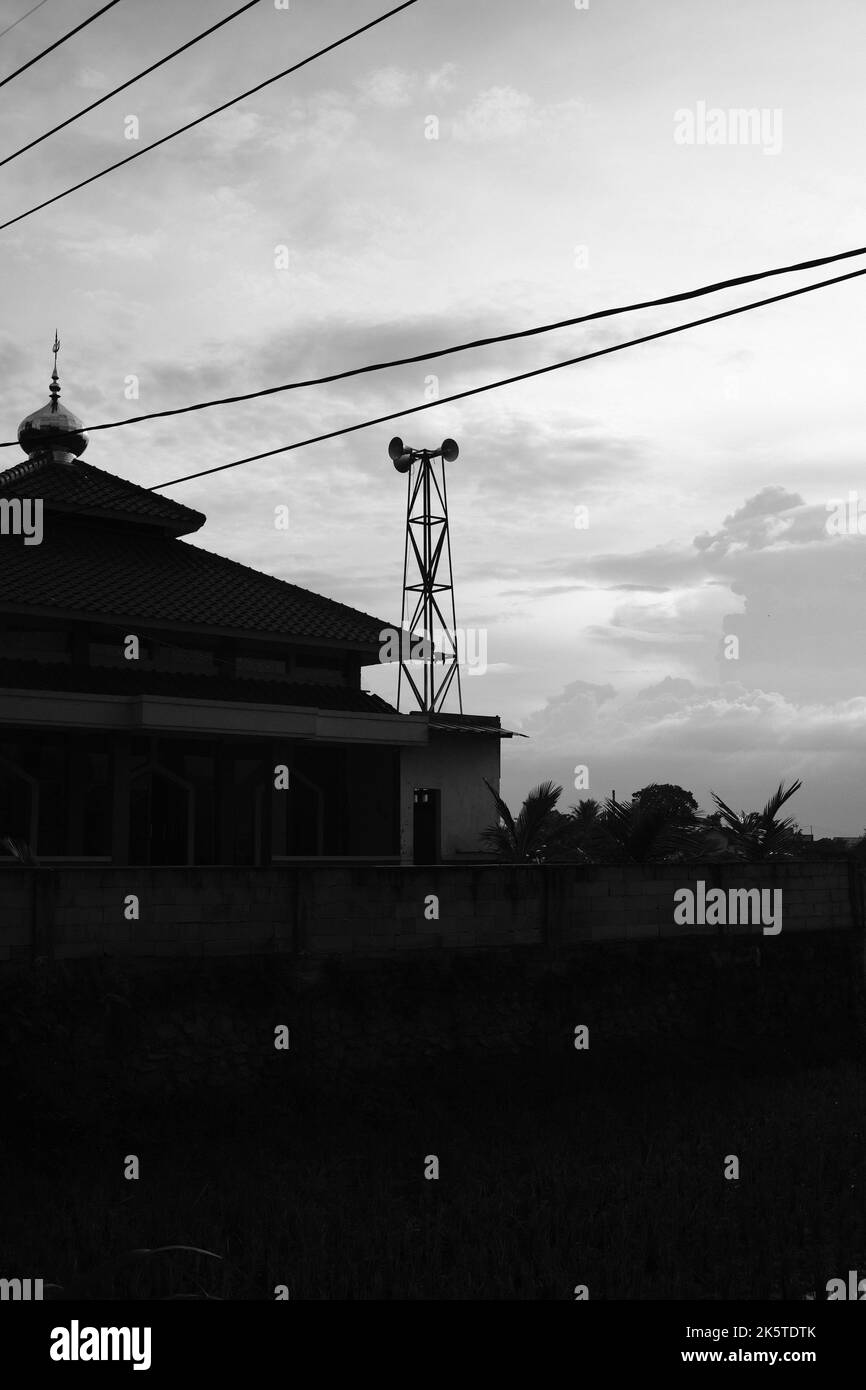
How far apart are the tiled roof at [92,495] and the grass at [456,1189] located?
632 inches

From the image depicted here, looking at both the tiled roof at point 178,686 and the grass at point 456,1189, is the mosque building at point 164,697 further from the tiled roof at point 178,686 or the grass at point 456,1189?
the grass at point 456,1189

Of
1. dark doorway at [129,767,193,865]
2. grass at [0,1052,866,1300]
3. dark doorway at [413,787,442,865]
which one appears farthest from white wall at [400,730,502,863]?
grass at [0,1052,866,1300]

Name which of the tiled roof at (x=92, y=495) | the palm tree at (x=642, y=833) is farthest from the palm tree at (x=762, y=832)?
the tiled roof at (x=92, y=495)

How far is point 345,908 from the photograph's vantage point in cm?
1833

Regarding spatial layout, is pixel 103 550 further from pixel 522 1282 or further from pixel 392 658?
pixel 522 1282

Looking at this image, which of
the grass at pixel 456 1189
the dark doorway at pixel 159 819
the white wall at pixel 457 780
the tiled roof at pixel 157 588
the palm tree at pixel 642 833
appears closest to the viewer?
the grass at pixel 456 1189

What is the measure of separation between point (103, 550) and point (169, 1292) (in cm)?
2020

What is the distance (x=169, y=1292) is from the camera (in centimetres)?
1139

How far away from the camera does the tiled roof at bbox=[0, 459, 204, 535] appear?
28.7 meters

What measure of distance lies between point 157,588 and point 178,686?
257cm

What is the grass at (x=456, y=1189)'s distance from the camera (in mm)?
11922

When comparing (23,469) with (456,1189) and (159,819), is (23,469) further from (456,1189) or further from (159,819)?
(456,1189)
